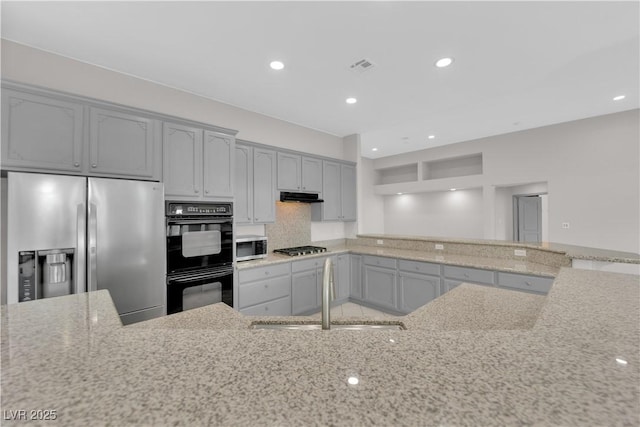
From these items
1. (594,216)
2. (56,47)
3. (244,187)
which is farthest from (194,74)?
(594,216)

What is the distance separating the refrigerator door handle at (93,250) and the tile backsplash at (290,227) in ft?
6.63

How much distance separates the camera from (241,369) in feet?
1.58

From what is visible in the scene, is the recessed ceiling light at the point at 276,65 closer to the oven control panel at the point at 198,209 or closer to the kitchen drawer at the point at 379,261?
the oven control panel at the point at 198,209

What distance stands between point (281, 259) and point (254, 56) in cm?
225

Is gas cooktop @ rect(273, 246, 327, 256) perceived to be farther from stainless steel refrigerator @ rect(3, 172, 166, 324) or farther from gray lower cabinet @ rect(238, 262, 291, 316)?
stainless steel refrigerator @ rect(3, 172, 166, 324)

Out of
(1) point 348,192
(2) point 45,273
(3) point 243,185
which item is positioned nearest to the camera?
(2) point 45,273

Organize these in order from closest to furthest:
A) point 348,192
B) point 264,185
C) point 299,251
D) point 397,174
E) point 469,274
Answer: point 469,274 < point 264,185 < point 299,251 < point 348,192 < point 397,174

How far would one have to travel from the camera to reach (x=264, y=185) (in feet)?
11.3

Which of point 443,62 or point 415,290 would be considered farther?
point 415,290

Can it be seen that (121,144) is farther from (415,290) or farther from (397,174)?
(397,174)

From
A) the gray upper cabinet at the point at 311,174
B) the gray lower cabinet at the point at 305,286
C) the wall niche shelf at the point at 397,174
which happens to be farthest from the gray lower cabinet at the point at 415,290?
the wall niche shelf at the point at 397,174

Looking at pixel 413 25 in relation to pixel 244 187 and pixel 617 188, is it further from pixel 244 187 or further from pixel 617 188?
pixel 617 188

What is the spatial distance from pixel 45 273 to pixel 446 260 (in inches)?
148

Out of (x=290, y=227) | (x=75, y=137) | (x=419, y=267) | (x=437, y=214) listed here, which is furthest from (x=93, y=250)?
(x=437, y=214)
